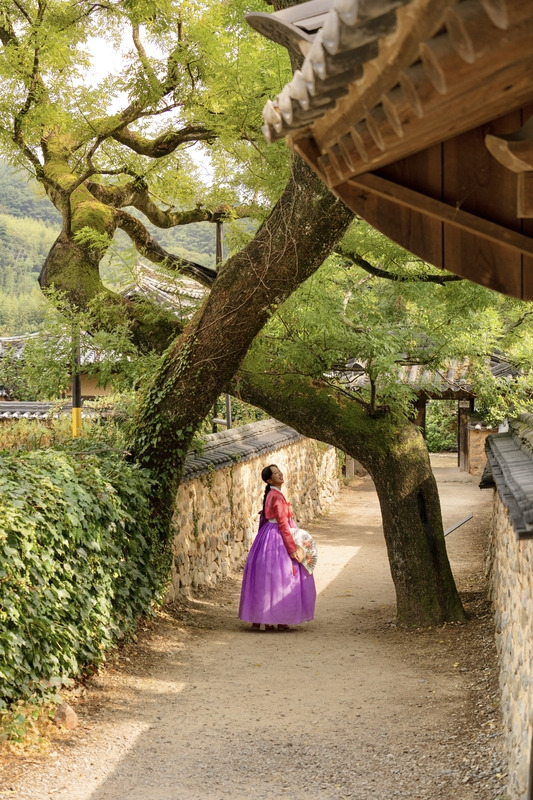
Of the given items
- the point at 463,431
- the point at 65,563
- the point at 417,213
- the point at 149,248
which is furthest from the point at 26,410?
the point at 417,213

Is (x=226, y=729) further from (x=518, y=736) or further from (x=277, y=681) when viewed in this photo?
(x=518, y=736)

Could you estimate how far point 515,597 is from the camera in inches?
205

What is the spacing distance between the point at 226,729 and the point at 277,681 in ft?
3.67

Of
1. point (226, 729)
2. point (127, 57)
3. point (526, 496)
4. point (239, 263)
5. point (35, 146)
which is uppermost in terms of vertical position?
point (127, 57)

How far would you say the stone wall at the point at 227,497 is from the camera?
9219 mm

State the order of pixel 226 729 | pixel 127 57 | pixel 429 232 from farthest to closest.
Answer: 1. pixel 127 57
2. pixel 226 729
3. pixel 429 232

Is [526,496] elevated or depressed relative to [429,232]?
depressed

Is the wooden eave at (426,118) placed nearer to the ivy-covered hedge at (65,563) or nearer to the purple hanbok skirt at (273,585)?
the ivy-covered hedge at (65,563)

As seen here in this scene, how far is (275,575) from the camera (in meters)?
8.25

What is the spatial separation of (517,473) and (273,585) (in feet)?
13.4

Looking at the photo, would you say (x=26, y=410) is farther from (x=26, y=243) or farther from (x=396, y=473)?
(x=26, y=243)

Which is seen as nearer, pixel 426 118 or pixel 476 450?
pixel 426 118

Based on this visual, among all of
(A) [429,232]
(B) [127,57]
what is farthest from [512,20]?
(B) [127,57]

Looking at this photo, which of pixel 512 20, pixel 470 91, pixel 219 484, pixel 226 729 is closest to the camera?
pixel 512 20
